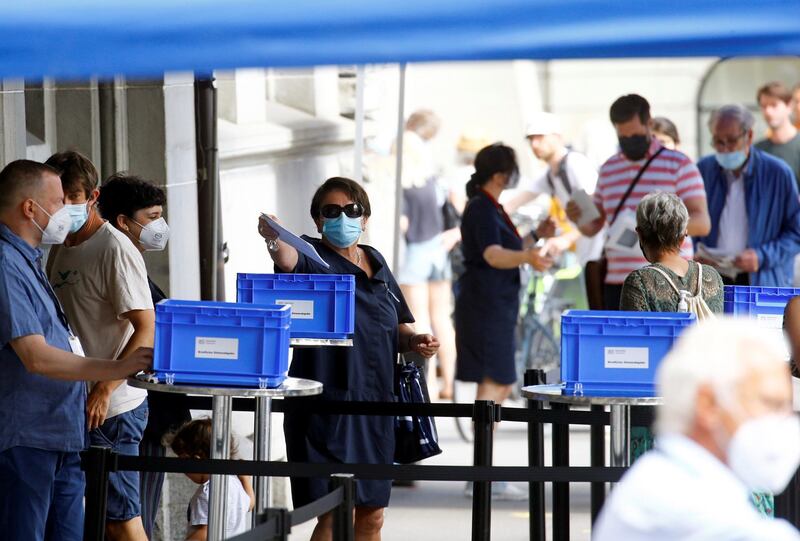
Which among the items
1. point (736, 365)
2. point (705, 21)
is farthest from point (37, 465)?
point (736, 365)

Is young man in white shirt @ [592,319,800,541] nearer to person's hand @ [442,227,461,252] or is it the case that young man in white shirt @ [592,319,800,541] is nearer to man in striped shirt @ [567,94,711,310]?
man in striped shirt @ [567,94,711,310]

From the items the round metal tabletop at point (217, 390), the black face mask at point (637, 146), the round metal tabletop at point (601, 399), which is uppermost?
the black face mask at point (637, 146)

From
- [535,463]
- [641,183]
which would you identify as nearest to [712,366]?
[535,463]

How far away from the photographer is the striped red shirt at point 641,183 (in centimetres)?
896

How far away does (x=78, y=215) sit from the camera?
5816 millimetres

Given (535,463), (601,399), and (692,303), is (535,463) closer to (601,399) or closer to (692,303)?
(692,303)

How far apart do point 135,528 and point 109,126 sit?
2325 millimetres

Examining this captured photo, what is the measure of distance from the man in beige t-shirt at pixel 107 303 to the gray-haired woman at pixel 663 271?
1.85 m

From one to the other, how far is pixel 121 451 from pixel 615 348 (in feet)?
6.39

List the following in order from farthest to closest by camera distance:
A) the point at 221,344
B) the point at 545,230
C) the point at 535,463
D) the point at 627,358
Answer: the point at 545,230
the point at 535,463
the point at 627,358
the point at 221,344

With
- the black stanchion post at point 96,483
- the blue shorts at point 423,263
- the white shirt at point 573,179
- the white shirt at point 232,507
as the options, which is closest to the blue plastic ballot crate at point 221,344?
the black stanchion post at point 96,483

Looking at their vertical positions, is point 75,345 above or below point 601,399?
above

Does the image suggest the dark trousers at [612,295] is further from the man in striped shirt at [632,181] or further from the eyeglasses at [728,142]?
the eyeglasses at [728,142]

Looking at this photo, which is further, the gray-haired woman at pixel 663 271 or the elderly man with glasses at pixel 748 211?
the elderly man with glasses at pixel 748 211
